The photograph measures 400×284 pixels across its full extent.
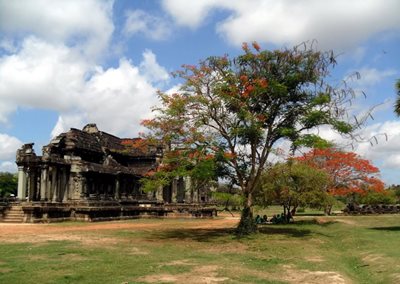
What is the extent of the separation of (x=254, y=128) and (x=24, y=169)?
22205 millimetres

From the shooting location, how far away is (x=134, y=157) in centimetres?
5016

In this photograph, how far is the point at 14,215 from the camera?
1289 inches

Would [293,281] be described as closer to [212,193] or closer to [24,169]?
[212,193]

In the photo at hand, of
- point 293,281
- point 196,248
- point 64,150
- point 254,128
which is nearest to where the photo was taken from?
point 293,281

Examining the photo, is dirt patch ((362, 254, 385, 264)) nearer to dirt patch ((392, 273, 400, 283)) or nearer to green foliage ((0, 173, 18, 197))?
dirt patch ((392, 273, 400, 283))

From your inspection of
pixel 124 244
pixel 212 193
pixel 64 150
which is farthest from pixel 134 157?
pixel 124 244

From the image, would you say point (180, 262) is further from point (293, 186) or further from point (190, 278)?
point (293, 186)

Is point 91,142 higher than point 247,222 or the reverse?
higher

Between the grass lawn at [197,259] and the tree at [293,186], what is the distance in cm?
1076

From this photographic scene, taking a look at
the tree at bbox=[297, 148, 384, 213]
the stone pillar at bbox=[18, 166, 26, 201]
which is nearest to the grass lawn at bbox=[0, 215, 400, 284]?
the stone pillar at bbox=[18, 166, 26, 201]

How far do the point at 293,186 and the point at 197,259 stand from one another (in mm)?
19368

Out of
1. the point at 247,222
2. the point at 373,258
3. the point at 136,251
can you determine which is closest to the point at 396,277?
the point at 373,258

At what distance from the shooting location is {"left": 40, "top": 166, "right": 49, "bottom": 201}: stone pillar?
3550 centimetres

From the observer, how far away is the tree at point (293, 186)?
31.4 metres
